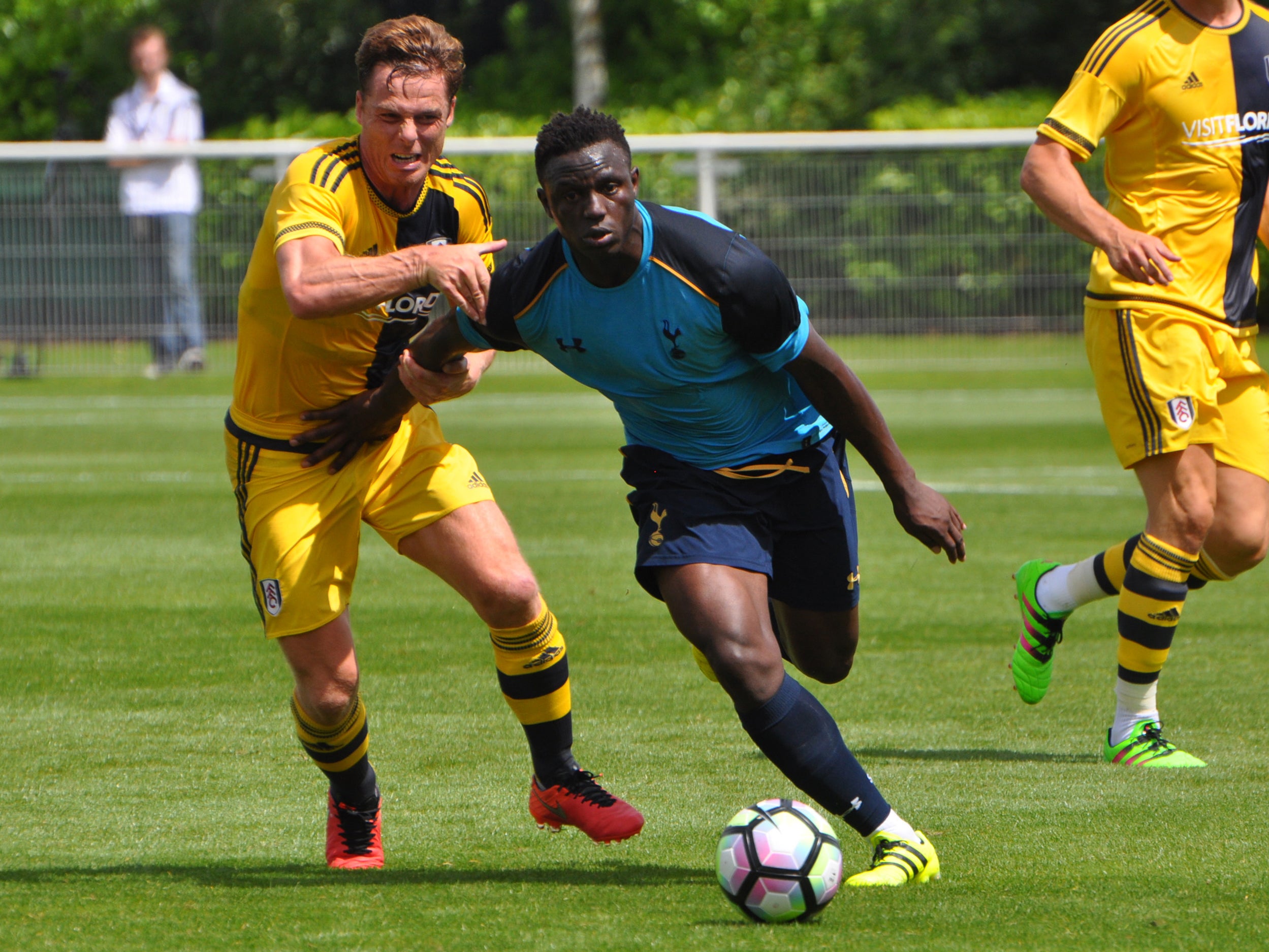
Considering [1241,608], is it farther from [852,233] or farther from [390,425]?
[852,233]

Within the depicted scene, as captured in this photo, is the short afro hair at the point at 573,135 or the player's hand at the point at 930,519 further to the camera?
the player's hand at the point at 930,519

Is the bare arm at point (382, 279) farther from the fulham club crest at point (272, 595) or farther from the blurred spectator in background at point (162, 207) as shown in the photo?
the blurred spectator in background at point (162, 207)

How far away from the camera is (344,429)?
518cm

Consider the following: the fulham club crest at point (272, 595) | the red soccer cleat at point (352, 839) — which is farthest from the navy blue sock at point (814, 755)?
the fulham club crest at point (272, 595)

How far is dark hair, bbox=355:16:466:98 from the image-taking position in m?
5.05

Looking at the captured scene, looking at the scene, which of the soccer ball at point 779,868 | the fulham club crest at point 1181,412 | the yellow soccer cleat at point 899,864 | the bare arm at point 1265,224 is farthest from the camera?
the bare arm at point 1265,224

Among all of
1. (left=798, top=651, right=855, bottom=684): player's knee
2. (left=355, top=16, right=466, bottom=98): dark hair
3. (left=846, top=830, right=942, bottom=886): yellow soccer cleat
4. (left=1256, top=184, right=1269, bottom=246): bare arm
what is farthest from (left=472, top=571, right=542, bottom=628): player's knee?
(left=1256, top=184, right=1269, bottom=246): bare arm

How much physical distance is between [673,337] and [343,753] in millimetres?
1523

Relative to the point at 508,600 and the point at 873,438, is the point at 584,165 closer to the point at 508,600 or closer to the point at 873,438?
the point at 873,438

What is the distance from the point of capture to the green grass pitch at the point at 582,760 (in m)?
4.24

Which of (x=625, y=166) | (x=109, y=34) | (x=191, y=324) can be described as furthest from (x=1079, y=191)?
(x=109, y=34)

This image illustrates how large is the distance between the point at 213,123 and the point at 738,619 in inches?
1362

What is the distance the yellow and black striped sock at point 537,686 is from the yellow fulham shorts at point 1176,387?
209 centimetres

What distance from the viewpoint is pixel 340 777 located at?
508 centimetres
